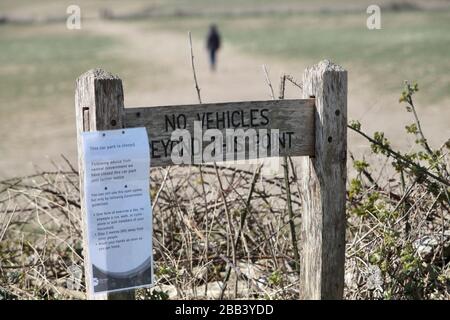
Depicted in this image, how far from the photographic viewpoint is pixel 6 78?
30.1 meters

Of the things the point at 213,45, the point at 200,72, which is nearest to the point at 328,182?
the point at 213,45

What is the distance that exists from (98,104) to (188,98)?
60.6 feet

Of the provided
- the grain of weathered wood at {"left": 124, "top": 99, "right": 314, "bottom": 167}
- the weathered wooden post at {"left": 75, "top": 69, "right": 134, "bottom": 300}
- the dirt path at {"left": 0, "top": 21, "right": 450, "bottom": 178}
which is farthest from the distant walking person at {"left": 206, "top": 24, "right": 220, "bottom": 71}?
the weathered wooden post at {"left": 75, "top": 69, "right": 134, "bottom": 300}

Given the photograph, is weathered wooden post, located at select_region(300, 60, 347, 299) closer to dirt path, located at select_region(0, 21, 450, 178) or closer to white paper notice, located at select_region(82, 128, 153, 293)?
white paper notice, located at select_region(82, 128, 153, 293)

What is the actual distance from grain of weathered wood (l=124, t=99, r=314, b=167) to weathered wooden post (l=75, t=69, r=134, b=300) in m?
0.07

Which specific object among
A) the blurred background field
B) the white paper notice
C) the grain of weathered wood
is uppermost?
the blurred background field

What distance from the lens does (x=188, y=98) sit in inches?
866

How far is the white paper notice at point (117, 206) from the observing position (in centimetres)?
357

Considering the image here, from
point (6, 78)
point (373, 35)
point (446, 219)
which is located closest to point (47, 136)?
point (446, 219)

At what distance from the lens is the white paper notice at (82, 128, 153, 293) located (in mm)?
3568

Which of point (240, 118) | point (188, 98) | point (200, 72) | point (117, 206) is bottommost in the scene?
point (117, 206)

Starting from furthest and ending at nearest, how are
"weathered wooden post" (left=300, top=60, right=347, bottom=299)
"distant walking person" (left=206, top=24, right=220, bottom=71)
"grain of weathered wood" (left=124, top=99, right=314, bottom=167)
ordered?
1. "distant walking person" (left=206, top=24, right=220, bottom=71)
2. "weathered wooden post" (left=300, top=60, right=347, bottom=299)
3. "grain of weathered wood" (left=124, top=99, right=314, bottom=167)

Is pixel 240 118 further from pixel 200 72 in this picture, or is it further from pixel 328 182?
pixel 200 72
